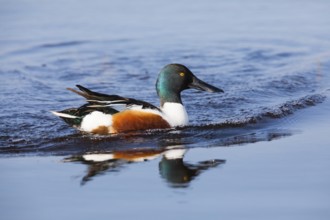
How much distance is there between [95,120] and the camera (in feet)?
29.0

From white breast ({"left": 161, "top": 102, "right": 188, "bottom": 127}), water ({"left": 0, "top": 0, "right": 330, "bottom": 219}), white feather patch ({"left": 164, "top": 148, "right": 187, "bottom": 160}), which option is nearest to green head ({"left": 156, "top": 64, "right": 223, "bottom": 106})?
white breast ({"left": 161, "top": 102, "right": 188, "bottom": 127})

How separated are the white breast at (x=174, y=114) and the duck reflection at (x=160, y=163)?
69 cm

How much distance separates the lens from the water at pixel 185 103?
649 cm

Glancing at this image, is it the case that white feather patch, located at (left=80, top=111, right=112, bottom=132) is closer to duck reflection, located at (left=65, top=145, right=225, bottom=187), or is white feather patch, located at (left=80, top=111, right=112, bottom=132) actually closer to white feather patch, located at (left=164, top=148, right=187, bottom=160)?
duck reflection, located at (left=65, top=145, right=225, bottom=187)

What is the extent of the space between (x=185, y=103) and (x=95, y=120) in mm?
2000

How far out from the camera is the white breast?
901cm

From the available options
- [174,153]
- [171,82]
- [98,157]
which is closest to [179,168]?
[174,153]

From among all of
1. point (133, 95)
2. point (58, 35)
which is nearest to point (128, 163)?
point (133, 95)

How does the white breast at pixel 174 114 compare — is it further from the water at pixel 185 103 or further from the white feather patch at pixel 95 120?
the white feather patch at pixel 95 120

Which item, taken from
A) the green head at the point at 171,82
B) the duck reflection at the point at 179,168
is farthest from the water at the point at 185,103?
the green head at the point at 171,82

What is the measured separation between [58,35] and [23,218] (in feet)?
26.6

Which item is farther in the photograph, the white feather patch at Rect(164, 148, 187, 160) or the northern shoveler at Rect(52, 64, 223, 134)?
the northern shoveler at Rect(52, 64, 223, 134)

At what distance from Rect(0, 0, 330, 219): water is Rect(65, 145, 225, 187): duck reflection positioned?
0.6 inches

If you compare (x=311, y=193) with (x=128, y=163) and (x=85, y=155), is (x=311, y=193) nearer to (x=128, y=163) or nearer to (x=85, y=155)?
(x=128, y=163)
